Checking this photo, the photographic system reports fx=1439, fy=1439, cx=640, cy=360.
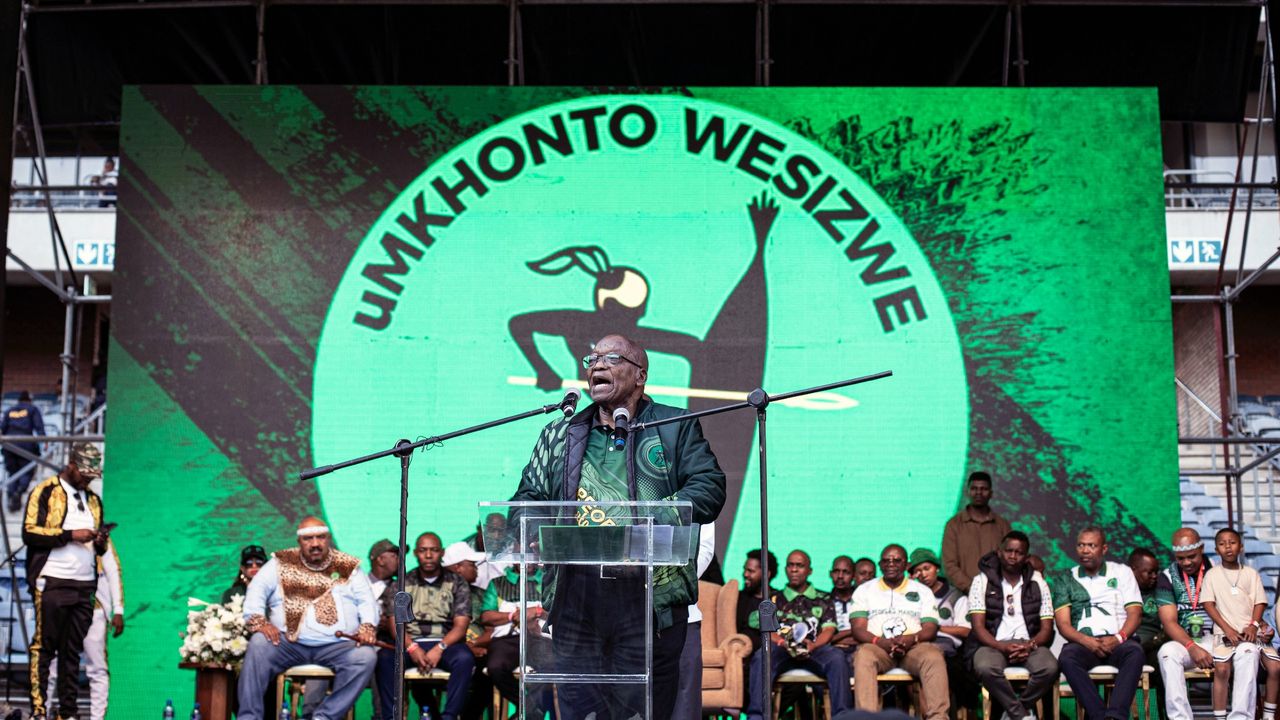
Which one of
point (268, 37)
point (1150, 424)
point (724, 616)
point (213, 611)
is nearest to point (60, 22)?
point (268, 37)

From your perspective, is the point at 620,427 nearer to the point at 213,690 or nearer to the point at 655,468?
the point at 655,468

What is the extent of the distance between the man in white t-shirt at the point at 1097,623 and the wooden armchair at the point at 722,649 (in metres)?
1.69

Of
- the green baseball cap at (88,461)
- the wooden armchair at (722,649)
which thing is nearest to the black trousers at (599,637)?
the wooden armchair at (722,649)

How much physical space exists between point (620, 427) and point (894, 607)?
157 inches

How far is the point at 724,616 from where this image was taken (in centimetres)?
791

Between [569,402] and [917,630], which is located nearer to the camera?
[569,402]

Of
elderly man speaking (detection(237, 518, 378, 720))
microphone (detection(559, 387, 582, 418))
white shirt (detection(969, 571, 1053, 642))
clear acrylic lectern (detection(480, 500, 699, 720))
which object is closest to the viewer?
clear acrylic lectern (detection(480, 500, 699, 720))

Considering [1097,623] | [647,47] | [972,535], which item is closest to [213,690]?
[972,535]

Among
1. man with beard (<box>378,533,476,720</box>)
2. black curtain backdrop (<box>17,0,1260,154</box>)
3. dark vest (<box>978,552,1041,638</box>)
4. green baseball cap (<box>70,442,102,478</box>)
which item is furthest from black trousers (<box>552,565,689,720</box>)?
black curtain backdrop (<box>17,0,1260,154</box>)

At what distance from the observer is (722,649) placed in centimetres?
771

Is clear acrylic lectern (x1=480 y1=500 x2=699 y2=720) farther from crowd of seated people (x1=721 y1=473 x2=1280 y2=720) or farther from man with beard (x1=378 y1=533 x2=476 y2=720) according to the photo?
man with beard (x1=378 y1=533 x2=476 y2=720)

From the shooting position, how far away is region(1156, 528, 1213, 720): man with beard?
24.9ft

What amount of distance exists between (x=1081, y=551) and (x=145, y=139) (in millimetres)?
6250

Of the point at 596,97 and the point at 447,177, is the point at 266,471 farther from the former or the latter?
the point at 596,97
